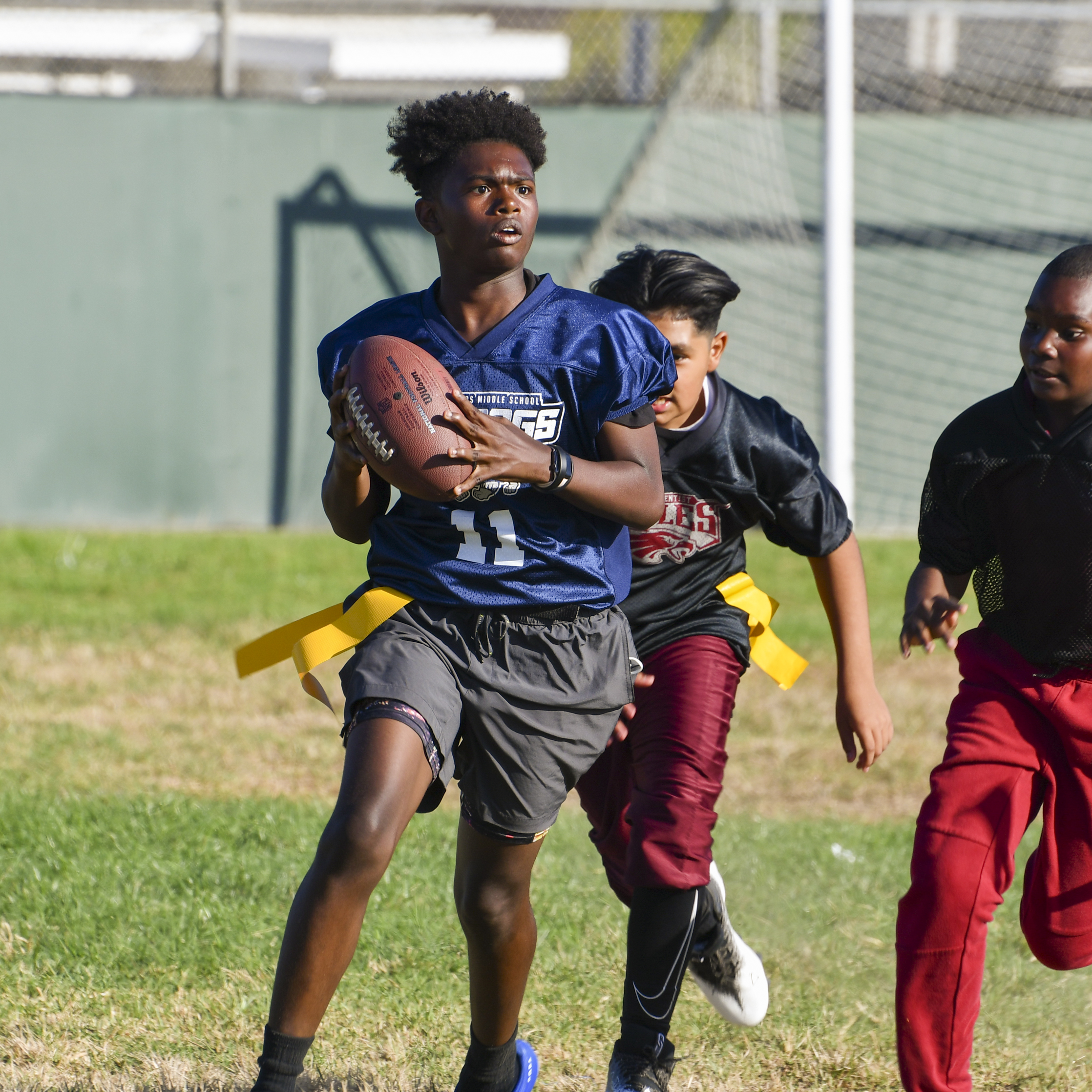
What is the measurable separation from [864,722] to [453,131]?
1.67 metres

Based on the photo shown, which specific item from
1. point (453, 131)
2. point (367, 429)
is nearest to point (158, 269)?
point (453, 131)

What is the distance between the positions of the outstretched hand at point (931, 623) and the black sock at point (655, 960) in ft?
2.49

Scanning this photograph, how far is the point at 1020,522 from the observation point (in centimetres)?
325

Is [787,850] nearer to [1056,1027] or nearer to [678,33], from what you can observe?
[1056,1027]

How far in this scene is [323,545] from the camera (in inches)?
411

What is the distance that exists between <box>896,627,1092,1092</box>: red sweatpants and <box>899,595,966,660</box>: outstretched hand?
0.46 feet

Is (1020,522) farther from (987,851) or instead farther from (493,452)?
(493,452)

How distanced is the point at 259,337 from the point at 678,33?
20.5 ft

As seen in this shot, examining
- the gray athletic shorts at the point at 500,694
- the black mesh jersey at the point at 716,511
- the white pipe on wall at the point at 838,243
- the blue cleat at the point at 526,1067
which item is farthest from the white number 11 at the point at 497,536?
the white pipe on wall at the point at 838,243

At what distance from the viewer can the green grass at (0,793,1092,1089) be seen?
357 cm

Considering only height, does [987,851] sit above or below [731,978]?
above

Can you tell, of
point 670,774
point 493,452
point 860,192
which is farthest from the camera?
point 860,192

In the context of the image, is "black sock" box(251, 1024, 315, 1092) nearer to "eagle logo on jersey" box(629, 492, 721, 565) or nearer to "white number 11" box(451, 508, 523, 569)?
"white number 11" box(451, 508, 523, 569)

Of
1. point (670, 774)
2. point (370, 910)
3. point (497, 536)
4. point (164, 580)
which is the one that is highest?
point (497, 536)
